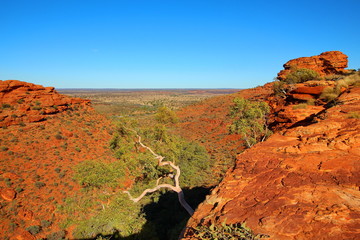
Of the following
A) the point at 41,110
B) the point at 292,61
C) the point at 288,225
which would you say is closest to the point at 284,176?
the point at 288,225

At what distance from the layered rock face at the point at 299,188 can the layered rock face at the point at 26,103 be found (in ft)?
76.4

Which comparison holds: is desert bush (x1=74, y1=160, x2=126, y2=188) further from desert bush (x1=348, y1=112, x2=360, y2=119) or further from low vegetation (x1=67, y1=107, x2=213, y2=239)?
desert bush (x1=348, y1=112, x2=360, y2=119)

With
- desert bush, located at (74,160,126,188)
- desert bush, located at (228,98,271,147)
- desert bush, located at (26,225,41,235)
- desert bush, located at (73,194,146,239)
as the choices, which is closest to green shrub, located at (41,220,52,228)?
desert bush, located at (26,225,41,235)

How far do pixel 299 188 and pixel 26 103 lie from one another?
1075 inches

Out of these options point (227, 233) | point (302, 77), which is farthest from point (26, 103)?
point (302, 77)

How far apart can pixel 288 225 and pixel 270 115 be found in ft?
44.6

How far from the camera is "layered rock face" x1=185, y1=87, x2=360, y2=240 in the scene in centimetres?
293

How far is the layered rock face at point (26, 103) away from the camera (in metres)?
20.2

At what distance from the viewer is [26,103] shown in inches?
875

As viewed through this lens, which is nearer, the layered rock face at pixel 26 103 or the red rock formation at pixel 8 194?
the red rock formation at pixel 8 194

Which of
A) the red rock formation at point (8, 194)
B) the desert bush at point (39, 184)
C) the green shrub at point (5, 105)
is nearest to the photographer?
the red rock formation at point (8, 194)

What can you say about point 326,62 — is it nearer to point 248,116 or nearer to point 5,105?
point 248,116

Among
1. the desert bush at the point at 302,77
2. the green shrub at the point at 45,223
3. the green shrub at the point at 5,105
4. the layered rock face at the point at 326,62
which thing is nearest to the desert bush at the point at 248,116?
the green shrub at the point at 45,223

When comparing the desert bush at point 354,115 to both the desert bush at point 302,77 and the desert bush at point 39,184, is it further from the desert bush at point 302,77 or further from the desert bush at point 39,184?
the desert bush at point 302,77
